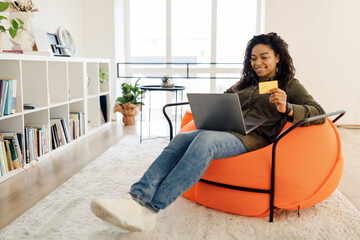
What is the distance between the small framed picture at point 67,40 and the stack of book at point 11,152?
180cm

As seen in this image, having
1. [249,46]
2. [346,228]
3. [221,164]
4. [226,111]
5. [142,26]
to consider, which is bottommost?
[346,228]

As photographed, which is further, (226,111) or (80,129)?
(80,129)

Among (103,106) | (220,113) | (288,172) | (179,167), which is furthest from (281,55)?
(103,106)

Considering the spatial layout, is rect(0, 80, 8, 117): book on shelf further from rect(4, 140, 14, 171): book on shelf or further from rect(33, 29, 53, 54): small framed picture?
rect(33, 29, 53, 54): small framed picture

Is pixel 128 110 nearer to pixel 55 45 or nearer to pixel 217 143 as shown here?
pixel 55 45

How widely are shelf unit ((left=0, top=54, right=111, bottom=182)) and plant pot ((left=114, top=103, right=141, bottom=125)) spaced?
143mm

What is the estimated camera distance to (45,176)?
2.50 metres

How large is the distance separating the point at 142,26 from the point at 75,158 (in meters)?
2.78

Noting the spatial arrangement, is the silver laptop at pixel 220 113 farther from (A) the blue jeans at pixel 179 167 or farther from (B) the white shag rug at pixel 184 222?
(B) the white shag rug at pixel 184 222

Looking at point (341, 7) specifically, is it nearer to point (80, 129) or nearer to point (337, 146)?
point (337, 146)

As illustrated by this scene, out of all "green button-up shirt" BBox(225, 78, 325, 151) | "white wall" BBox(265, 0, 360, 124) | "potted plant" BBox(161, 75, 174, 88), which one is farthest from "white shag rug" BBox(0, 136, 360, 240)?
"white wall" BBox(265, 0, 360, 124)

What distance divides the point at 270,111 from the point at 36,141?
1876 millimetres

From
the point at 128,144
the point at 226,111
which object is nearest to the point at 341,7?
the point at 128,144

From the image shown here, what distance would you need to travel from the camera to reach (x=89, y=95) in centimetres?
396
